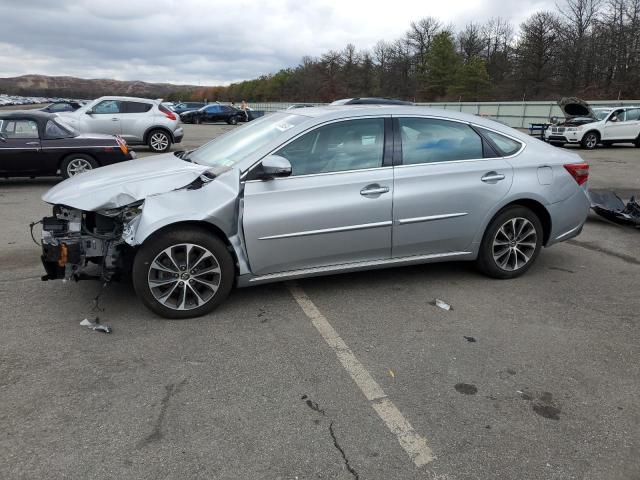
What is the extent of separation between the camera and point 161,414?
9.36 ft

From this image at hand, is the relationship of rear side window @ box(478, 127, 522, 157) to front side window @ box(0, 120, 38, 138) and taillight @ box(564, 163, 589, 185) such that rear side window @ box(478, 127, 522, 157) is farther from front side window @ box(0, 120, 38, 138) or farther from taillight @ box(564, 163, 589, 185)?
front side window @ box(0, 120, 38, 138)

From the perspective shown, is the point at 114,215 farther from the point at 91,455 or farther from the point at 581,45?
the point at 581,45

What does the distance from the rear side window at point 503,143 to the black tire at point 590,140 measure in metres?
17.5

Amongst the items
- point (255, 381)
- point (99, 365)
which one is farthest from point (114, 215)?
point (255, 381)

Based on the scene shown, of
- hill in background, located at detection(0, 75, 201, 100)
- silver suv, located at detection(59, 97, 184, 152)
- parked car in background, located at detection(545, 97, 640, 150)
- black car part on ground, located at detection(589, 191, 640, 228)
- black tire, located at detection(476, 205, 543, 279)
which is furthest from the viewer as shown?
hill in background, located at detection(0, 75, 201, 100)

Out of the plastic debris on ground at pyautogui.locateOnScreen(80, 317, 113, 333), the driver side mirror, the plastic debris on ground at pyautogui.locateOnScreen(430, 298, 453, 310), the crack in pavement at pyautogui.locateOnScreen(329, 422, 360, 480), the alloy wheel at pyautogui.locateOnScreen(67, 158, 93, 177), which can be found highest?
the driver side mirror

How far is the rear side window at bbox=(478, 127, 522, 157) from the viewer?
16.0 feet

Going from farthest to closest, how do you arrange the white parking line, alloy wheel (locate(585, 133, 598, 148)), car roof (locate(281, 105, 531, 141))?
alloy wheel (locate(585, 133, 598, 148))
car roof (locate(281, 105, 531, 141))
the white parking line

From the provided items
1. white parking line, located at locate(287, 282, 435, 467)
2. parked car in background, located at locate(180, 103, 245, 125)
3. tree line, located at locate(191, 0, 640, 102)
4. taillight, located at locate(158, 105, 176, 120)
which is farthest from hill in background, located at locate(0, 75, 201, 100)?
white parking line, located at locate(287, 282, 435, 467)

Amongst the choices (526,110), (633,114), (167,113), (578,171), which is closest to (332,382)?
(578,171)

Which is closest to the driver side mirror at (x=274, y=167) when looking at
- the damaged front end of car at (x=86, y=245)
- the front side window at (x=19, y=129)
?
the damaged front end of car at (x=86, y=245)

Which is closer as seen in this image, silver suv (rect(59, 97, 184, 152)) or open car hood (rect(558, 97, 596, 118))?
silver suv (rect(59, 97, 184, 152))

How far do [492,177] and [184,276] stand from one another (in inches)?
113

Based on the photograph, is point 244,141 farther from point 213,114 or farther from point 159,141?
point 213,114
